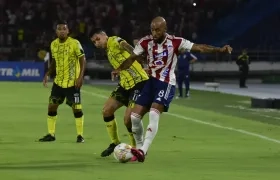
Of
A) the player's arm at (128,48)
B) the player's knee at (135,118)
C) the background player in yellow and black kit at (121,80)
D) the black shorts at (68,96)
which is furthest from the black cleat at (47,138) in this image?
the player's knee at (135,118)

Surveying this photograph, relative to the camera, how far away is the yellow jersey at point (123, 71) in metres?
14.8

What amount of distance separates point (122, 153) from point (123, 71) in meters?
1.98

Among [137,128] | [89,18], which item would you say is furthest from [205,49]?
[89,18]

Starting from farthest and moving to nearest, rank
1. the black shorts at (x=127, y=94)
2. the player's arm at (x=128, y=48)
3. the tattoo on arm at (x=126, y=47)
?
the black shorts at (x=127, y=94)
the tattoo on arm at (x=126, y=47)
the player's arm at (x=128, y=48)

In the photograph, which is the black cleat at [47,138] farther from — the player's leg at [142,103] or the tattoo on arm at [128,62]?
the tattoo on arm at [128,62]

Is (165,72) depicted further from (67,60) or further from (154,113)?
(67,60)

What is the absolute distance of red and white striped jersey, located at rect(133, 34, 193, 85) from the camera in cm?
1363

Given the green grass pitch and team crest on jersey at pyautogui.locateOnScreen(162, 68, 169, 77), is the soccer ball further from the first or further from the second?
team crest on jersey at pyautogui.locateOnScreen(162, 68, 169, 77)

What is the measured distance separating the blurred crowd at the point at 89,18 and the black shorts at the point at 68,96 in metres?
32.4

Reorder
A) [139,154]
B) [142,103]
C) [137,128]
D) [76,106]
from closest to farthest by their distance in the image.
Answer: [139,154], [142,103], [137,128], [76,106]

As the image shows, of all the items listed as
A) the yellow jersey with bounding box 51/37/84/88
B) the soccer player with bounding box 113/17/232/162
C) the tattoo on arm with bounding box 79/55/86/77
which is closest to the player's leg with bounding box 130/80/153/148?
the soccer player with bounding box 113/17/232/162

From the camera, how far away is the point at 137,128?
1404cm

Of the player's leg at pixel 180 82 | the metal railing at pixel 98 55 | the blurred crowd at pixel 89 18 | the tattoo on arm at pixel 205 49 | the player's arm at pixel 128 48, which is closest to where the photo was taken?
the tattoo on arm at pixel 205 49

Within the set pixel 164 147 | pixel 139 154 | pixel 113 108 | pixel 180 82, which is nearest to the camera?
pixel 139 154
